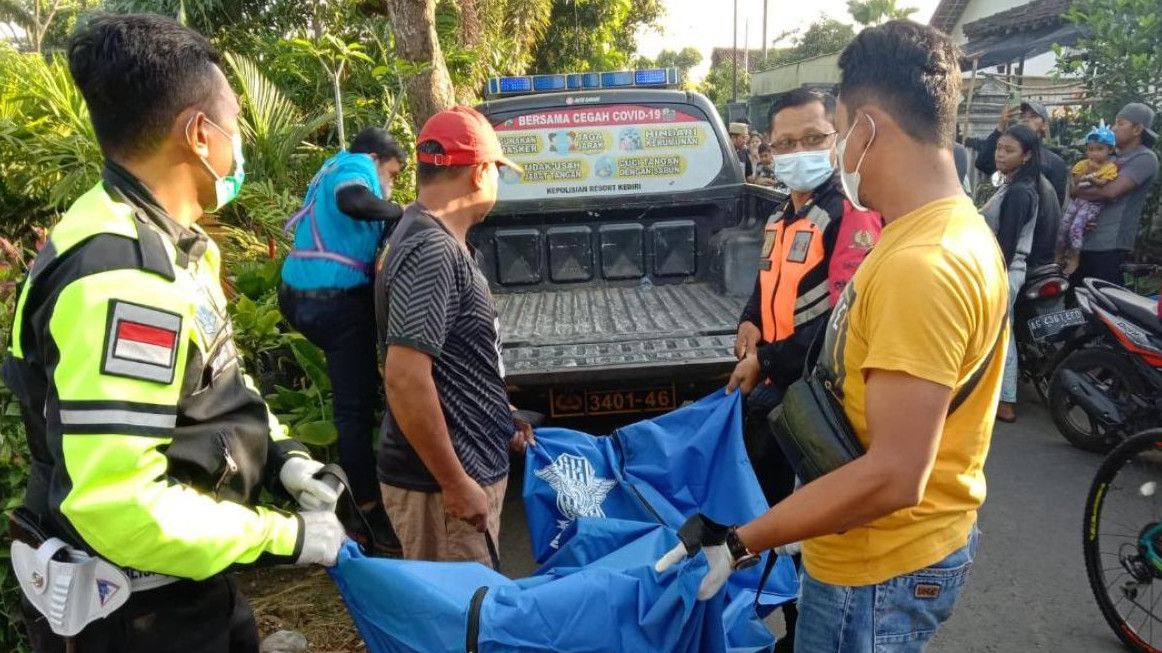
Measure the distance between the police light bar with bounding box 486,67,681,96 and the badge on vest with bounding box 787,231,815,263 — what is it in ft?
8.87

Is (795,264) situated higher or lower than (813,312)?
higher

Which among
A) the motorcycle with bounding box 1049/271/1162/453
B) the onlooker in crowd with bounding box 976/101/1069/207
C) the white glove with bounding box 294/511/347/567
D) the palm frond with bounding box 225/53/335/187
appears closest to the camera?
the white glove with bounding box 294/511/347/567

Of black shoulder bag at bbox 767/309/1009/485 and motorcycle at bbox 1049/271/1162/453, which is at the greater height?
black shoulder bag at bbox 767/309/1009/485

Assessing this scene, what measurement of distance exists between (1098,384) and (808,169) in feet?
9.15

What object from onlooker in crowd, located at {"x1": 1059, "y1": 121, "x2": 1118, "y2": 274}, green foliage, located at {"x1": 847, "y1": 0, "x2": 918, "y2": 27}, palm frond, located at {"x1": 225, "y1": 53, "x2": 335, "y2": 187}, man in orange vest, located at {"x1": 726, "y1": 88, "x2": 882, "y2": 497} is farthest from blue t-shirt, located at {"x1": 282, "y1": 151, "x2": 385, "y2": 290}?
green foliage, located at {"x1": 847, "y1": 0, "x2": 918, "y2": 27}

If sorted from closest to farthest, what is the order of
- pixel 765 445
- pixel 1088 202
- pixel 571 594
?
pixel 571 594 < pixel 765 445 < pixel 1088 202

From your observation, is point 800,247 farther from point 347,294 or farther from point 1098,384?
point 1098,384

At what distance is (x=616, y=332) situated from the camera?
425 centimetres

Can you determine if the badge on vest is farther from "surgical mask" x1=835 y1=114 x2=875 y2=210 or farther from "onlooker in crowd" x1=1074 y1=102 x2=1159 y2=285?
"onlooker in crowd" x1=1074 y1=102 x2=1159 y2=285


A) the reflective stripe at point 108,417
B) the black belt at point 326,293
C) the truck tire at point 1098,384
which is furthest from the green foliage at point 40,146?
the truck tire at point 1098,384

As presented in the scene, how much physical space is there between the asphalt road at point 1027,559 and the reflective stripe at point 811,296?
136 cm

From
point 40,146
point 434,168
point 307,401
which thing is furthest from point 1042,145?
point 40,146

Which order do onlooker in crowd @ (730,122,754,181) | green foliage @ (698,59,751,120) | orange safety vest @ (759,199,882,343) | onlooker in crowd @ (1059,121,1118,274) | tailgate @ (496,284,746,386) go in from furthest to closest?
1. green foliage @ (698,59,751,120)
2. onlooker in crowd @ (730,122,754,181)
3. onlooker in crowd @ (1059,121,1118,274)
4. tailgate @ (496,284,746,386)
5. orange safety vest @ (759,199,882,343)

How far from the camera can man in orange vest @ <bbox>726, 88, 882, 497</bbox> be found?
286cm
